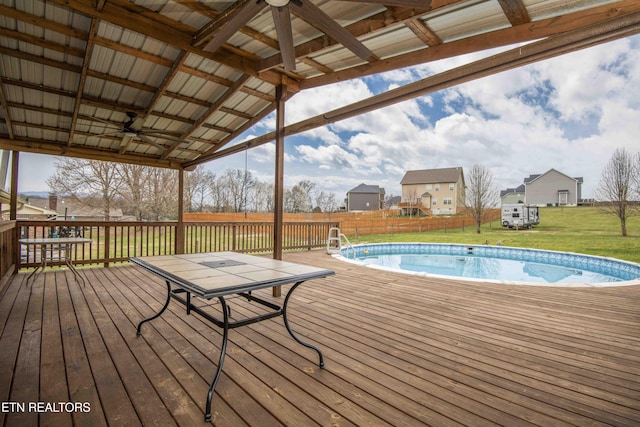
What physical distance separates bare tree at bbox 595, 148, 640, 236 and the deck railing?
1335cm

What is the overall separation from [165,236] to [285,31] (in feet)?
18.6

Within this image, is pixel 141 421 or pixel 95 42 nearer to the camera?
pixel 141 421

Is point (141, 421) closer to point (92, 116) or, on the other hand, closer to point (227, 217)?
point (92, 116)

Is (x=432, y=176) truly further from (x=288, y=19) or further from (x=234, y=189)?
(x=288, y=19)

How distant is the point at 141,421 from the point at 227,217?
654 inches

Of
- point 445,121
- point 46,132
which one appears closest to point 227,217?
point 46,132

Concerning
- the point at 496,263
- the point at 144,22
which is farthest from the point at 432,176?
the point at 144,22

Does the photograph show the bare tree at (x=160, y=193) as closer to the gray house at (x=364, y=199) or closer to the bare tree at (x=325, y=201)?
the bare tree at (x=325, y=201)

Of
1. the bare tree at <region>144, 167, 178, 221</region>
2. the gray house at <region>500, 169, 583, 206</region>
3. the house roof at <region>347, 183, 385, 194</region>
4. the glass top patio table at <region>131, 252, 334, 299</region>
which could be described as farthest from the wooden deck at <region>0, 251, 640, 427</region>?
the house roof at <region>347, 183, 385, 194</region>

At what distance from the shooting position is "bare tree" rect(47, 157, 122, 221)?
13.9m

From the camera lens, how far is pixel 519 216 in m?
19.1

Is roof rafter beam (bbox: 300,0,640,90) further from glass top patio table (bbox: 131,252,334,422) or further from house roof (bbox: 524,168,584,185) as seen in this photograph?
house roof (bbox: 524,168,584,185)

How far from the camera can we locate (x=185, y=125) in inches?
222

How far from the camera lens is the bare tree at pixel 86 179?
1394 cm
